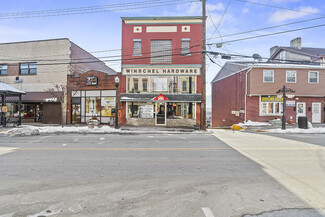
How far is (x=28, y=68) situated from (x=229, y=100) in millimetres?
25392

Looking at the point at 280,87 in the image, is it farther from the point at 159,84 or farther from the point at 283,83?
the point at 159,84

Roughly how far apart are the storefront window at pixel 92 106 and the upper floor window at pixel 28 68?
7339 mm

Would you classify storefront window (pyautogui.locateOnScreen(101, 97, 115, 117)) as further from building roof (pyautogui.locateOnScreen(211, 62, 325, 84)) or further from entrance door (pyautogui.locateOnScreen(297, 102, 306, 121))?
entrance door (pyautogui.locateOnScreen(297, 102, 306, 121))

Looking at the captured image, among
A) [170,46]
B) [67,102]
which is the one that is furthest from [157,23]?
[67,102]

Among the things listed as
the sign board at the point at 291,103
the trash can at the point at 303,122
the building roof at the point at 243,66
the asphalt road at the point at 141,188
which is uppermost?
the building roof at the point at 243,66

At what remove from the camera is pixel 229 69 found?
26.7 m

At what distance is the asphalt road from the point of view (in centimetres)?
304

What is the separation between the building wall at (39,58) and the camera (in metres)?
19.2

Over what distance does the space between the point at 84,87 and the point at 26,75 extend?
23.8ft

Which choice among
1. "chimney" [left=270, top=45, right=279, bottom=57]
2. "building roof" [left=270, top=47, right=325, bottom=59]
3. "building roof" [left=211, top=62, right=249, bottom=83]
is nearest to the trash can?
"building roof" [left=211, top=62, right=249, bottom=83]

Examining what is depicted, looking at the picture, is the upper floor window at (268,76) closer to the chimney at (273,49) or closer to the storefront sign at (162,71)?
the storefront sign at (162,71)

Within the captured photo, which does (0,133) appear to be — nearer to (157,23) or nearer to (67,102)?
(67,102)

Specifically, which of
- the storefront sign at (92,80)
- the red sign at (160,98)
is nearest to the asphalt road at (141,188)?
the red sign at (160,98)

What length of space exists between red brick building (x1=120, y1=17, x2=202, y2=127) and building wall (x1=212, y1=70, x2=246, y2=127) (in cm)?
811
